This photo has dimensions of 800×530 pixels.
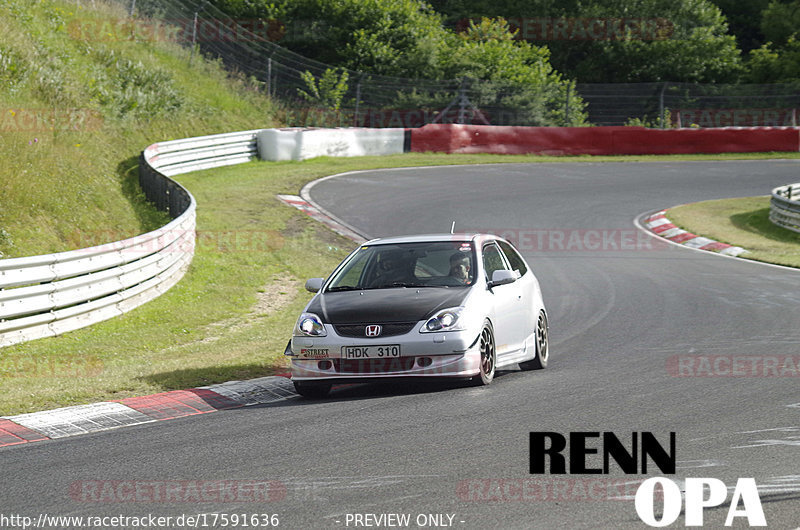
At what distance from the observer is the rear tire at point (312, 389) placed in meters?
8.80

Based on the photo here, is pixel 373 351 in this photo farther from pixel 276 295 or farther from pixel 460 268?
pixel 276 295

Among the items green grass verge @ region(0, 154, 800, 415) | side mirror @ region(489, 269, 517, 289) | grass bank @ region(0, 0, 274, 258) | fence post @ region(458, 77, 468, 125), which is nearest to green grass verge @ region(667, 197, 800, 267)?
green grass verge @ region(0, 154, 800, 415)

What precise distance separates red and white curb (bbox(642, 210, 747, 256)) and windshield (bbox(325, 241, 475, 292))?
13323 mm

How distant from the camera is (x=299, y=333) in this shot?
8.89 metres

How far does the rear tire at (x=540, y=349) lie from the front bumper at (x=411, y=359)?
1.94 metres

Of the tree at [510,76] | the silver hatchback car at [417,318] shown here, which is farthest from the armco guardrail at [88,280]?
the tree at [510,76]

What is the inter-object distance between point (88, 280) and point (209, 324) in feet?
6.28

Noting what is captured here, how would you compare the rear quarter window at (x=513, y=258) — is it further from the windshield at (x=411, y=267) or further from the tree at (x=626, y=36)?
the tree at (x=626, y=36)

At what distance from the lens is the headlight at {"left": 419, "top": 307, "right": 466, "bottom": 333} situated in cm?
860

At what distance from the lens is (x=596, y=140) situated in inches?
1516

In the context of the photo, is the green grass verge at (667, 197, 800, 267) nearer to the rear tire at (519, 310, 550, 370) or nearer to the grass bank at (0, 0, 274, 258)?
the rear tire at (519, 310, 550, 370)

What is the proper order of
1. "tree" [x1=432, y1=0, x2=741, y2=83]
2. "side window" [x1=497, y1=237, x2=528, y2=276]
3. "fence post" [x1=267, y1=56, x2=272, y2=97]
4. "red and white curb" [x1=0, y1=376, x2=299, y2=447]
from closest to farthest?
"red and white curb" [x1=0, y1=376, x2=299, y2=447] → "side window" [x1=497, y1=237, x2=528, y2=276] → "fence post" [x1=267, y1=56, x2=272, y2=97] → "tree" [x1=432, y1=0, x2=741, y2=83]

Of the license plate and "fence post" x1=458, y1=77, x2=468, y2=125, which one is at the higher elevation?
"fence post" x1=458, y1=77, x2=468, y2=125

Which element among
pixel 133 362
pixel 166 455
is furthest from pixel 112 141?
pixel 166 455
